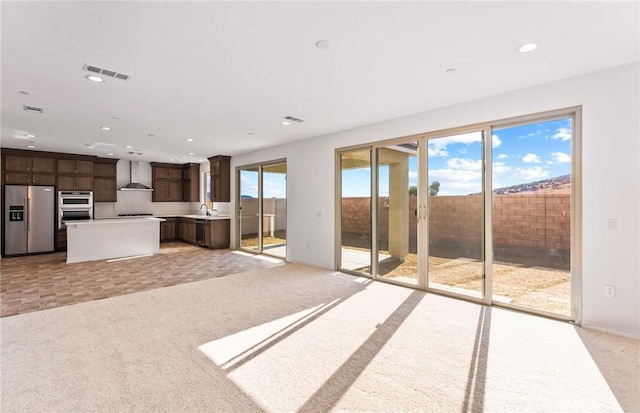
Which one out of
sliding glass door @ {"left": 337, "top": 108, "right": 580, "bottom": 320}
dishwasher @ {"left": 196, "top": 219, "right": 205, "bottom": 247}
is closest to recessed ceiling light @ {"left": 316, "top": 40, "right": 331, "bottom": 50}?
sliding glass door @ {"left": 337, "top": 108, "right": 580, "bottom": 320}

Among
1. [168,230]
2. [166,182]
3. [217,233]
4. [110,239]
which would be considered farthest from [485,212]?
[166,182]

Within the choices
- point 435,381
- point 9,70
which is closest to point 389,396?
point 435,381

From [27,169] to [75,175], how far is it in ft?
2.95

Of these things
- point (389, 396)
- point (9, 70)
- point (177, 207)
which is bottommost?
point (389, 396)

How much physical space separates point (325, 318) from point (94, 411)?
6.78ft

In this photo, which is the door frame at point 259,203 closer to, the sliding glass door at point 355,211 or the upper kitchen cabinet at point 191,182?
the sliding glass door at point 355,211

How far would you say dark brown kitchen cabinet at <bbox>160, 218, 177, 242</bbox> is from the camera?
9.24 metres

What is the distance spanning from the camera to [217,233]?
7.96 m

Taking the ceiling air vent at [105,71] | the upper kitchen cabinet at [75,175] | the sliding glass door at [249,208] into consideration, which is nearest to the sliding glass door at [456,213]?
the ceiling air vent at [105,71]

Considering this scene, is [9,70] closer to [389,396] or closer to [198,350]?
[198,350]

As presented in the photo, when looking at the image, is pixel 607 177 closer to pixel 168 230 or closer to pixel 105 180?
pixel 168 230

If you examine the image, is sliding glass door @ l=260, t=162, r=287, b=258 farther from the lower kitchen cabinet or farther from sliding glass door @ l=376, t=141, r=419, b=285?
the lower kitchen cabinet

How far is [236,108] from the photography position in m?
4.14

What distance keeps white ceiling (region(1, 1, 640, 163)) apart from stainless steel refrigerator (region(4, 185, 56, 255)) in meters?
3.71
